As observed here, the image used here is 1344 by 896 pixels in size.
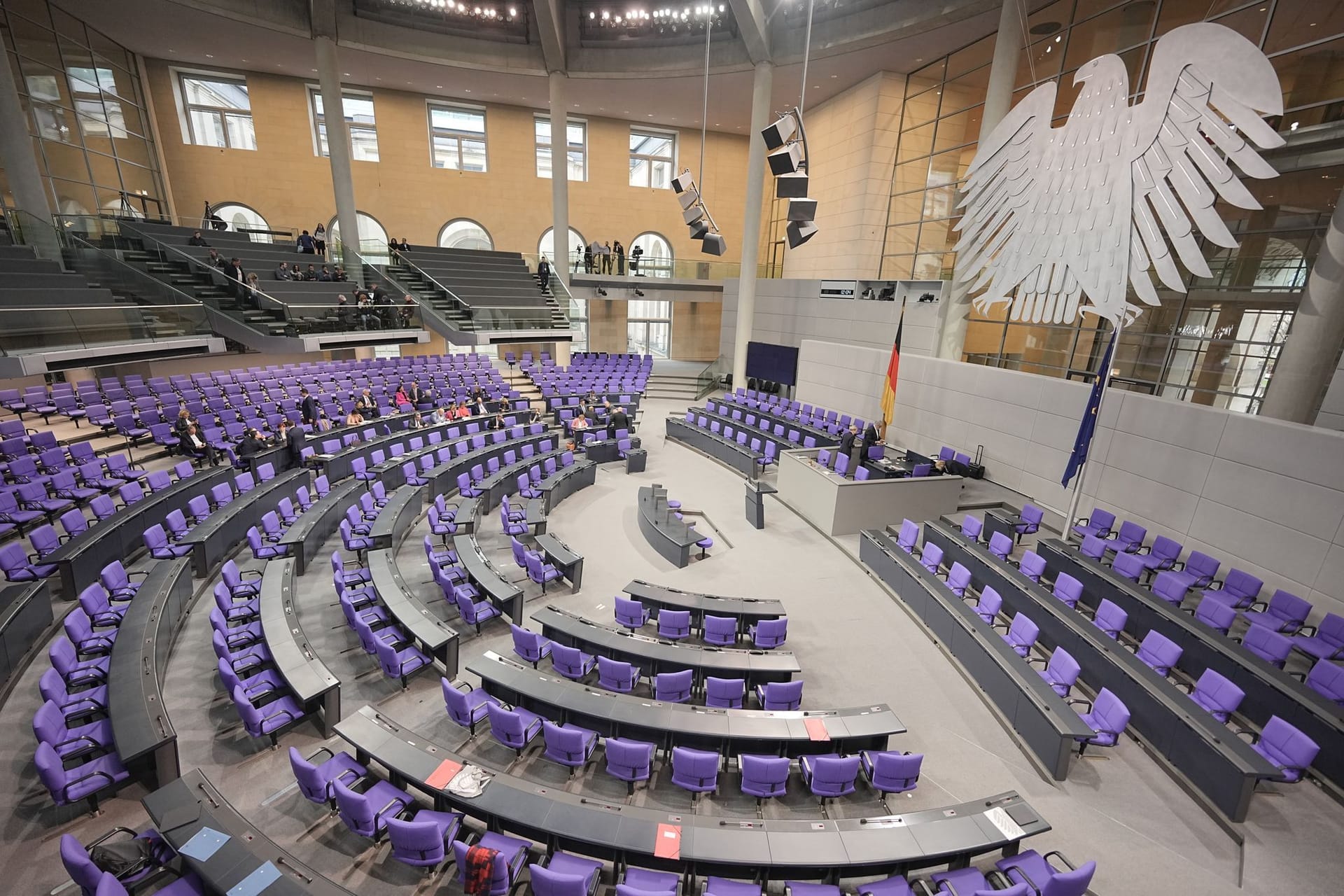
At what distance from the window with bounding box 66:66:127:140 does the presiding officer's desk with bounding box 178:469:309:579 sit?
59.7 ft

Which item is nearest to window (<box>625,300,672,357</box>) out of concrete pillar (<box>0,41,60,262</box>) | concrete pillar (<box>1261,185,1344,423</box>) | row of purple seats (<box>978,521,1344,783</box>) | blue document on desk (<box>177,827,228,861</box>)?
concrete pillar (<box>0,41,60,262</box>)

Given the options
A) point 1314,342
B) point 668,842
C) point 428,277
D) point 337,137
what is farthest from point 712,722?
point 337,137

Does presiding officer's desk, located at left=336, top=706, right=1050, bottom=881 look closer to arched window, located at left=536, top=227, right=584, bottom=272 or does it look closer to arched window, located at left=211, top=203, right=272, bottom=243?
arched window, located at left=536, top=227, right=584, bottom=272

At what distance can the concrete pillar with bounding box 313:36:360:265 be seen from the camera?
20.2 metres

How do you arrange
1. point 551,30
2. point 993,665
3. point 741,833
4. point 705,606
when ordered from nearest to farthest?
point 741,833 < point 993,665 < point 705,606 < point 551,30

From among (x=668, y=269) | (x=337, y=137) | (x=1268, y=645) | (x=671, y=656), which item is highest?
(x=337, y=137)

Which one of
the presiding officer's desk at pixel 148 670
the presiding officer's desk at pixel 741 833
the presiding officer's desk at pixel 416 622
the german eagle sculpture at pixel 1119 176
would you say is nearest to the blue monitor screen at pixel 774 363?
the german eagle sculpture at pixel 1119 176

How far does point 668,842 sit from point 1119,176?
33.9ft

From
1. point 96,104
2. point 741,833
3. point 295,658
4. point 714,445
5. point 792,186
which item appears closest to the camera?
point 741,833

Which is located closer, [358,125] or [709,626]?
[709,626]

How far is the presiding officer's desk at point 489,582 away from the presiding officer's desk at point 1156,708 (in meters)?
7.15

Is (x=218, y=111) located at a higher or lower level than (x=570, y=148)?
lower

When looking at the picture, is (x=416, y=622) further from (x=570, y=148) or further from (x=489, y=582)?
(x=570, y=148)

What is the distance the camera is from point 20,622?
6348mm
